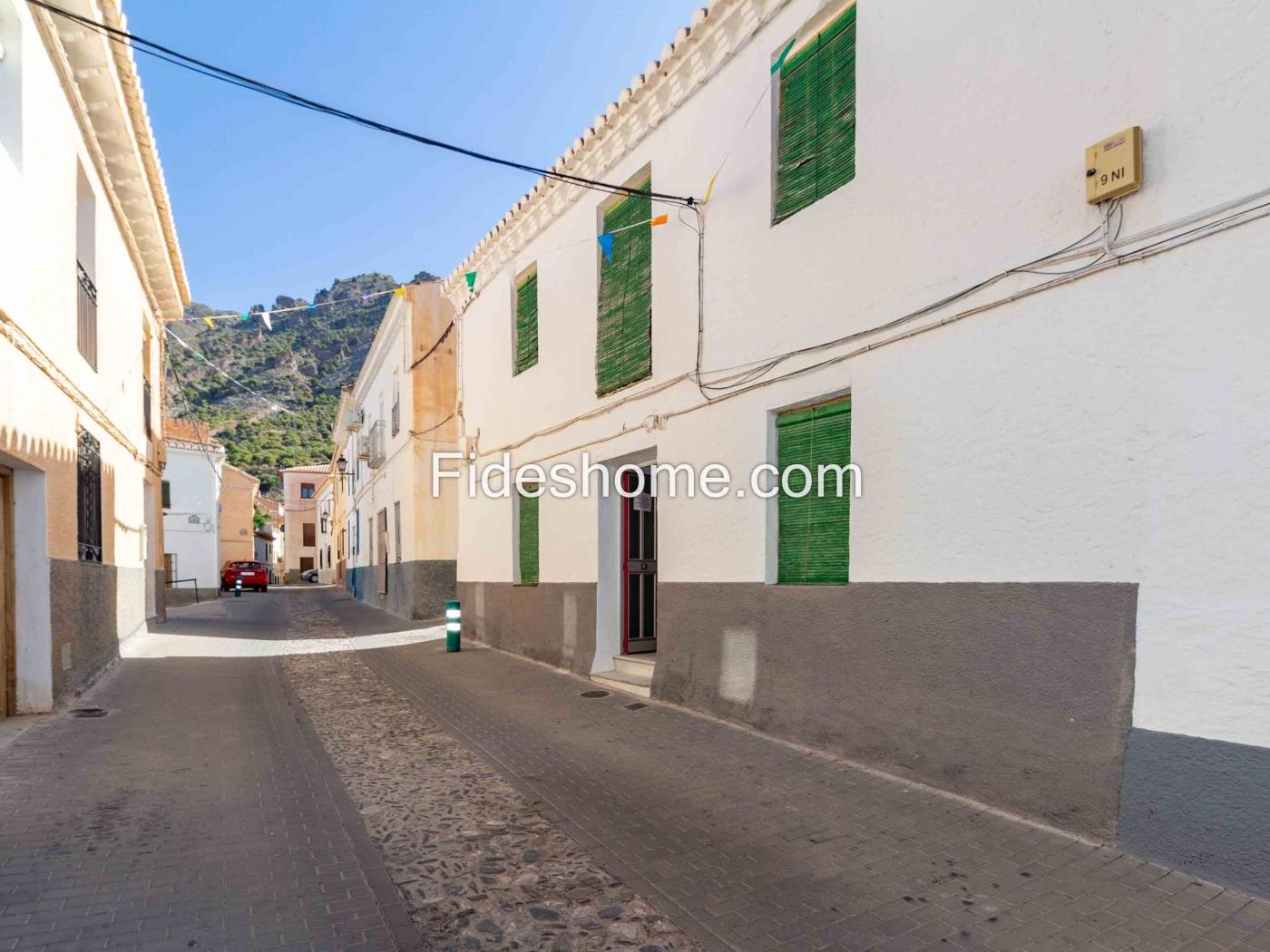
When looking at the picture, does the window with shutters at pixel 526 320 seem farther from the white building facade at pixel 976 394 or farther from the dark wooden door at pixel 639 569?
the dark wooden door at pixel 639 569

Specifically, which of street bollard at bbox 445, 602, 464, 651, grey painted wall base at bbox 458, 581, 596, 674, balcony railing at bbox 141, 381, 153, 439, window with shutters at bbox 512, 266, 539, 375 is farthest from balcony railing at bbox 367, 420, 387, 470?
window with shutters at bbox 512, 266, 539, 375

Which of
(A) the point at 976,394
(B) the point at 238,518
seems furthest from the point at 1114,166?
(B) the point at 238,518

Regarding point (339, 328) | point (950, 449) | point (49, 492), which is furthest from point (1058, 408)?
point (339, 328)

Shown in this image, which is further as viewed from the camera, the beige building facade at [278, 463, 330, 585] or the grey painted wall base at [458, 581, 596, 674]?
the beige building facade at [278, 463, 330, 585]

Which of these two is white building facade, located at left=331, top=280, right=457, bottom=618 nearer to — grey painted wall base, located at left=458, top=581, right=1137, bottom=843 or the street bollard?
the street bollard

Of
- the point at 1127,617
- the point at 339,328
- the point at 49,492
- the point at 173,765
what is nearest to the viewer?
the point at 1127,617

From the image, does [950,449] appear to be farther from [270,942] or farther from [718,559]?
[270,942]

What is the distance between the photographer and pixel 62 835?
13.0ft

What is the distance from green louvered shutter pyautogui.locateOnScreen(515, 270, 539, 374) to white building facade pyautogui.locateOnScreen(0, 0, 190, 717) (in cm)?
471

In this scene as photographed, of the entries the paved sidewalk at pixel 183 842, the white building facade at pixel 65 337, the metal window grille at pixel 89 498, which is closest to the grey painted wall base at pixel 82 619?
the white building facade at pixel 65 337

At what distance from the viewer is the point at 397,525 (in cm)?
1878

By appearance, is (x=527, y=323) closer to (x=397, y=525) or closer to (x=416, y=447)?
(x=416, y=447)

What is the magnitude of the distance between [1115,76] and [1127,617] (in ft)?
8.80

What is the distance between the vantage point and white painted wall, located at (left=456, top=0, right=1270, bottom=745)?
340 cm
